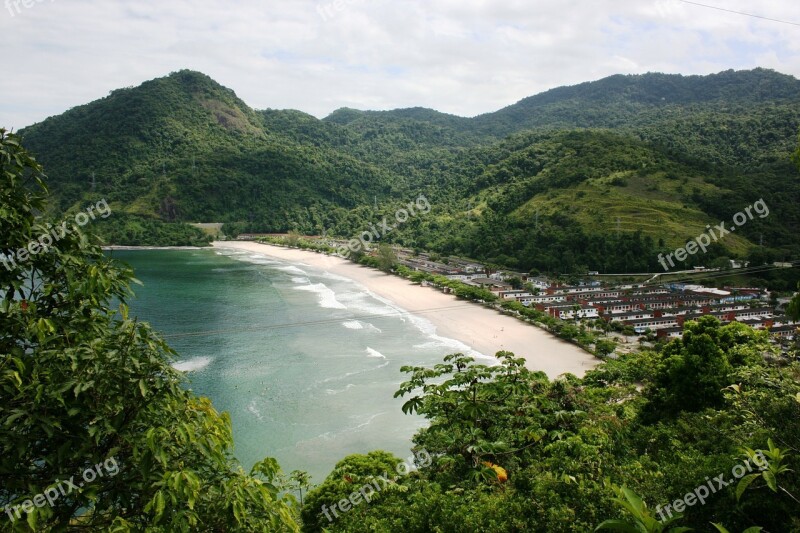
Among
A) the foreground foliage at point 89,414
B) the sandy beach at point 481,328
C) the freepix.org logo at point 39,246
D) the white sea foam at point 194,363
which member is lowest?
the white sea foam at point 194,363

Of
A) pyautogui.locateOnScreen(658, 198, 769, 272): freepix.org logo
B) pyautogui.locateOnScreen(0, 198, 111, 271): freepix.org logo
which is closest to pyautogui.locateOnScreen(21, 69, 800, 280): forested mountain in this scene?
pyautogui.locateOnScreen(658, 198, 769, 272): freepix.org logo

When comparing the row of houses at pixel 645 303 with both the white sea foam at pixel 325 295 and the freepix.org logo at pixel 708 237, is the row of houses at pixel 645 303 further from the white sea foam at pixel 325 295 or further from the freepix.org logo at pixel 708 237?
the white sea foam at pixel 325 295

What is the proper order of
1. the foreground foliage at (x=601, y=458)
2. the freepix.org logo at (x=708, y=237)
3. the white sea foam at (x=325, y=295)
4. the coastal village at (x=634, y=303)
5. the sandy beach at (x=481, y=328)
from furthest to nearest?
the freepix.org logo at (x=708, y=237)
the white sea foam at (x=325, y=295)
the coastal village at (x=634, y=303)
the sandy beach at (x=481, y=328)
the foreground foliage at (x=601, y=458)

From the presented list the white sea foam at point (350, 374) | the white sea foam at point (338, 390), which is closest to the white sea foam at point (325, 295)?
the white sea foam at point (350, 374)

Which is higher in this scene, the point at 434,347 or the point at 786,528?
the point at 786,528

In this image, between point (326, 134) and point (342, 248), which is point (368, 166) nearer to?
point (326, 134)

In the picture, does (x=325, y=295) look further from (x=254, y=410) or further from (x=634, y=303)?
(x=634, y=303)

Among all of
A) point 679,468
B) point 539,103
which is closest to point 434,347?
point 679,468
